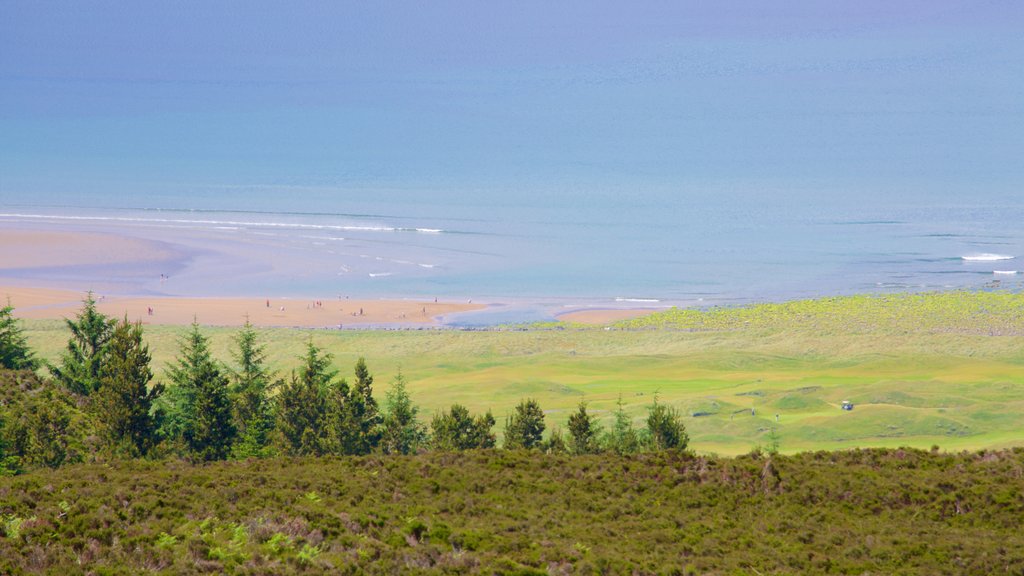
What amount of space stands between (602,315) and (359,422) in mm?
51769

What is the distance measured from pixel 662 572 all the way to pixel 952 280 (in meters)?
96.1

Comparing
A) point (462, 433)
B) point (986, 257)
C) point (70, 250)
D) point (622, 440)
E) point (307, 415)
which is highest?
point (70, 250)

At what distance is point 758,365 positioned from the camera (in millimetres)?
78000

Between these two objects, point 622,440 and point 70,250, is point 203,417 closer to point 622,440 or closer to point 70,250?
point 622,440

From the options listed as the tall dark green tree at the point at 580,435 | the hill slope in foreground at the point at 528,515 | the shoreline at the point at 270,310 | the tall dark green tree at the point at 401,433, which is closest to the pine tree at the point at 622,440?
the tall dark green tree at the point at 580,435

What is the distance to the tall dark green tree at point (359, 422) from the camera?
162ft

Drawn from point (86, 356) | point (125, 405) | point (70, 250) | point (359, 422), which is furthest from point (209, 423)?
point (70, 250)

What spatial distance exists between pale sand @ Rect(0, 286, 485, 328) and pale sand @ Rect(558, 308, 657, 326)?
928 centimetres

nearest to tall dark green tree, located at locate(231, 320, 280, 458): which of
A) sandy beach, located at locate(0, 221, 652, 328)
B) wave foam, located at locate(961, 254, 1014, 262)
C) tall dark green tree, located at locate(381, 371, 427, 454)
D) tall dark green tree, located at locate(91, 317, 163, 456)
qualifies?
tall dark green tree, located at locate(91, 317, 163, 456)

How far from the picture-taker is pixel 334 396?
51844 mm

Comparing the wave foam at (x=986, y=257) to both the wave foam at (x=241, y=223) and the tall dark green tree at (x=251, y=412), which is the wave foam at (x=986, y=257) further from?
the tall dark green tree at (x=251, y=412)

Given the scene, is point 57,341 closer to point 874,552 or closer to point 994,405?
point 994,405

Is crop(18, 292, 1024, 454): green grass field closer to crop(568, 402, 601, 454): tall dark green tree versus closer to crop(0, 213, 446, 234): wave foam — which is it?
crop(568, 402, 601, 454): tall dark green tree

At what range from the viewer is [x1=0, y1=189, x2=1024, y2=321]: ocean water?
111188 millimetres
